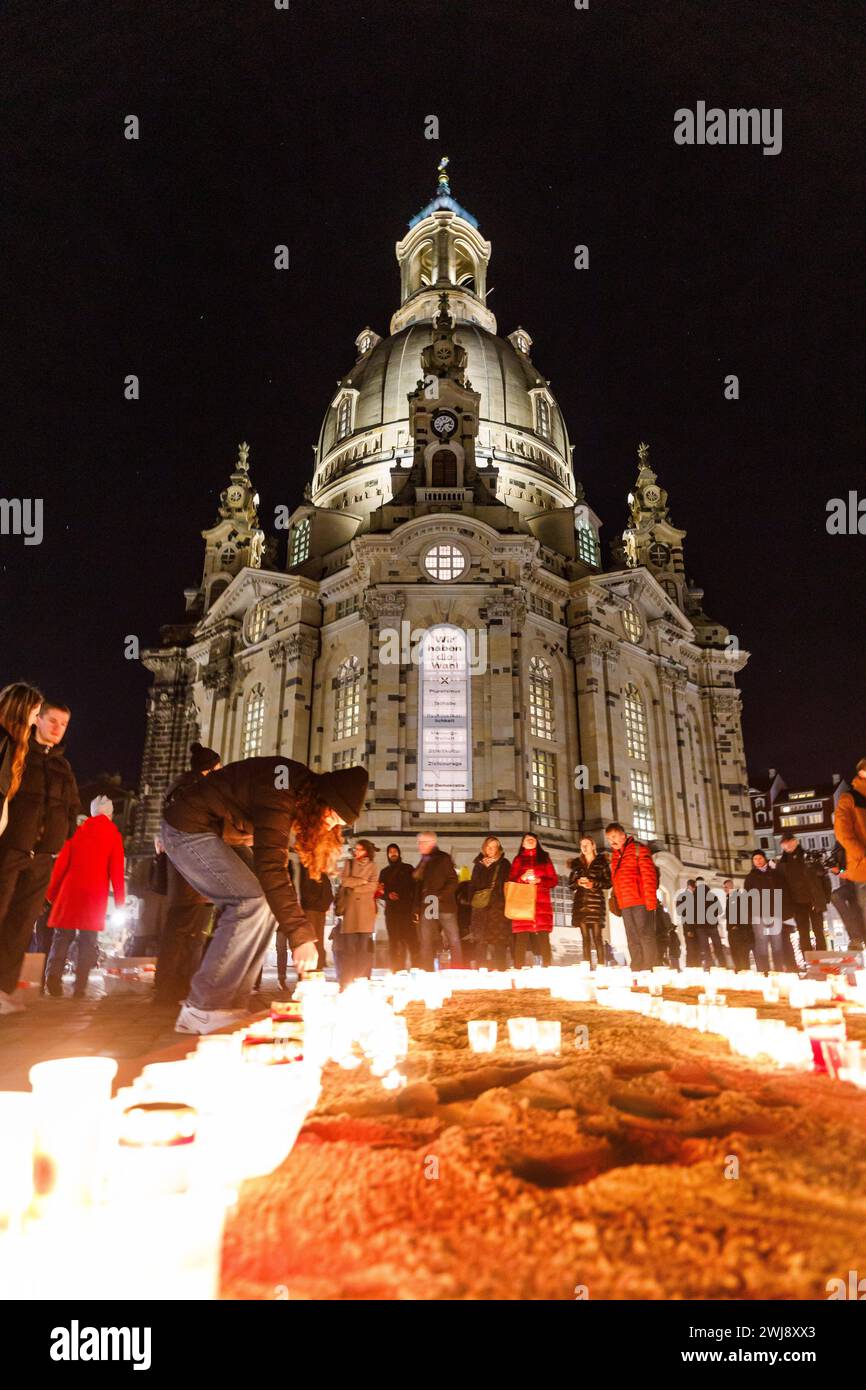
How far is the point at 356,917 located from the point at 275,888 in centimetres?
583

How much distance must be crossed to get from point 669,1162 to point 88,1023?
5.57 m

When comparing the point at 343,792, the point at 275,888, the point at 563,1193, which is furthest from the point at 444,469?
the point at 563,1193

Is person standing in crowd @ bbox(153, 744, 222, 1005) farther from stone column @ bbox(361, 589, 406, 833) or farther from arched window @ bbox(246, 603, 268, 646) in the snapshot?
arched window @ bbox(246, 603, 268, 646)

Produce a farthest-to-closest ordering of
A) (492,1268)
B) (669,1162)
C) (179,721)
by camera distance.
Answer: (179,721) < (669,1162) < (492,1268)

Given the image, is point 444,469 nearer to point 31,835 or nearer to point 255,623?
point 255,623

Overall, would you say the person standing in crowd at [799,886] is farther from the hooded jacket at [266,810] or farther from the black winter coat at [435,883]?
the hooded jacket at [266,810]

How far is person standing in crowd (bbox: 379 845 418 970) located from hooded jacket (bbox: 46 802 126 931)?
4620 millimetres

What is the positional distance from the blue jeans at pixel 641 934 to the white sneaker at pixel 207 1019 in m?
6.11

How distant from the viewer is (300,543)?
133ft

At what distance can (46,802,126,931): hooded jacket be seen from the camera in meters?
8.31

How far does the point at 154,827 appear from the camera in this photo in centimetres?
4144

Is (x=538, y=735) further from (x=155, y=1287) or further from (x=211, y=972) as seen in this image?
(x=155, y=1287)

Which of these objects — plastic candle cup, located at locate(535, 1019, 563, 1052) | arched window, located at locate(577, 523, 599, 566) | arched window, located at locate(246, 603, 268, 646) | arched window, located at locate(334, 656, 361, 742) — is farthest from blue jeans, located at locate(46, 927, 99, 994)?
arched window, located at locate(577, 523, 599, 566)
